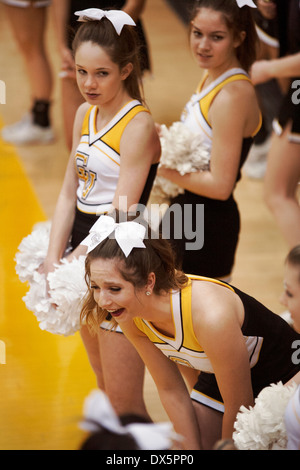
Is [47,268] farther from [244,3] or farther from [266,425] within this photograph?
[244,3]

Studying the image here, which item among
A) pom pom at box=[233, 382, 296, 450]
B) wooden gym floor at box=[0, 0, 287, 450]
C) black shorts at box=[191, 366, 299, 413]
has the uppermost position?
pom pom at box=[233, 382, 296, 450]

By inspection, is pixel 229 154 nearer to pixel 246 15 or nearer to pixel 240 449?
pixel 246 15

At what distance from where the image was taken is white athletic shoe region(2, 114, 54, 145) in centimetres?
564

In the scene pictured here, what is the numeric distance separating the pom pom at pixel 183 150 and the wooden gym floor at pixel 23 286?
102cm

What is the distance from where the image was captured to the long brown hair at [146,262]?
2143 millimetres

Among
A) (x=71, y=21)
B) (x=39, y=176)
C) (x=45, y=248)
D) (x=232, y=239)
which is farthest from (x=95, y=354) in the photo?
(x=39, y=176)

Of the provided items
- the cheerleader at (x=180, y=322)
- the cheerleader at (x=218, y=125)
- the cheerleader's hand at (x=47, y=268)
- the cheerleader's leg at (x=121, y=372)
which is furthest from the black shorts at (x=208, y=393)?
the cheerleader's hand at (x=47, y=268)

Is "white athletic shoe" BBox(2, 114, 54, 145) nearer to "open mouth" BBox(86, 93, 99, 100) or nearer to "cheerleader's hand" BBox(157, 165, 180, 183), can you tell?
"cheerleader's hand" BBox(157, 165, 180, 183)

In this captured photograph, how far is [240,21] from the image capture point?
8.95 feet

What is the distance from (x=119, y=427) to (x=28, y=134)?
4.26 m

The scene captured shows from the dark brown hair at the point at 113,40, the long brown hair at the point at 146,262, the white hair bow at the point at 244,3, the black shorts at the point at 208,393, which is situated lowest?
the black shorts at the point at 208,393

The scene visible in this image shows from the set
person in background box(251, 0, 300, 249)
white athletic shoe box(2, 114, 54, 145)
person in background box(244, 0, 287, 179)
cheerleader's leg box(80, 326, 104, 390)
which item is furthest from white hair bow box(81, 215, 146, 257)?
white athletic shoe box(2, 114, 54, 145)

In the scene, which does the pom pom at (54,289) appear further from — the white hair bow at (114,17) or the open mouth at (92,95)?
the white hair bow at (114,17)

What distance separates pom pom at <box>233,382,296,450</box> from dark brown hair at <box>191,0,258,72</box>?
1317 millimetres
